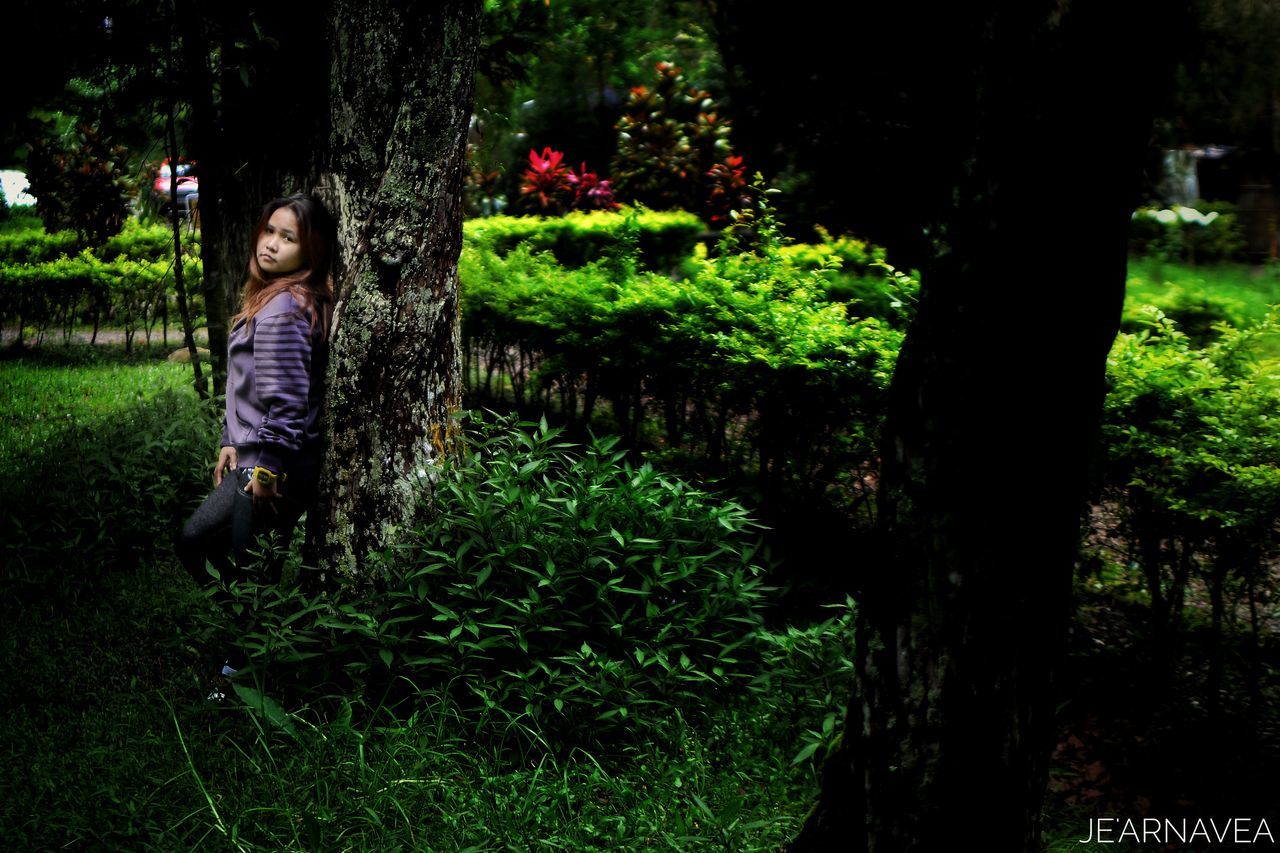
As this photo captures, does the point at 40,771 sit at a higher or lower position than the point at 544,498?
lower

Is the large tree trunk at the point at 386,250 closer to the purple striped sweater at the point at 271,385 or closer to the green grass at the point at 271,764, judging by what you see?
the purple striped sweater at the point at 271,385

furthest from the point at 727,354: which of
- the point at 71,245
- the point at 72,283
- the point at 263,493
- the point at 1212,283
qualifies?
the point at 71,245

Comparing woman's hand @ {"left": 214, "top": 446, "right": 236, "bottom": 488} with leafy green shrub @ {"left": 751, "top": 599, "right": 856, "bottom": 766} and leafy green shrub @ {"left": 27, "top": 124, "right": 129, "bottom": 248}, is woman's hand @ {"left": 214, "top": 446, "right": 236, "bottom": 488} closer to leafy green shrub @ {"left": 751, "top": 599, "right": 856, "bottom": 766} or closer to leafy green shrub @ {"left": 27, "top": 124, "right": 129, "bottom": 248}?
leafy green shrub @ {"left": 751, "top": 599, "right": 856, "bottom": 766}

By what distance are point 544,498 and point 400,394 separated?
27.8 inches

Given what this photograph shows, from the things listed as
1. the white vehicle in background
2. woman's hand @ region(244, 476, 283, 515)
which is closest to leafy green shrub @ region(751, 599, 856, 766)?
woman's hand @ region(244, 476, 283, 515)

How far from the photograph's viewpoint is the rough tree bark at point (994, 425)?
2.03 metres

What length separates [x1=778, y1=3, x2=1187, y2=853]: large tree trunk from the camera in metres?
2.03

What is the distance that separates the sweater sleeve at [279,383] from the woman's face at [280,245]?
0.28 m

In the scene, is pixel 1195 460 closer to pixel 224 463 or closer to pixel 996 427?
pixel 996 427

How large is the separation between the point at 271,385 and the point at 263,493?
1.32ft

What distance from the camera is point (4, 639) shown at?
13.3ft

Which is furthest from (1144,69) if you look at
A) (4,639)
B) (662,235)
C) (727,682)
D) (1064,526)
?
(662,235)

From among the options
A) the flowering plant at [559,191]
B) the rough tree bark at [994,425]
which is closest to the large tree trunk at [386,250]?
the rough tree bark at [994,425]

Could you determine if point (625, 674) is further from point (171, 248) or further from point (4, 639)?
point (171, 248)
